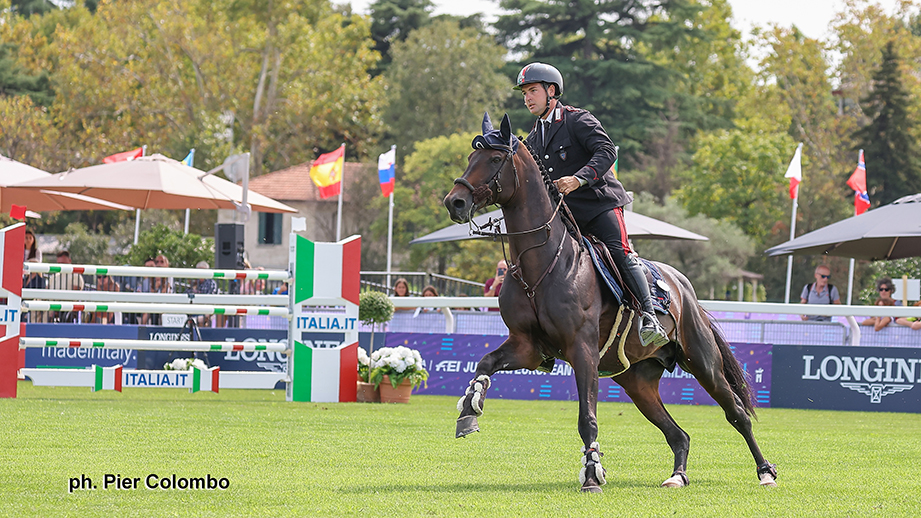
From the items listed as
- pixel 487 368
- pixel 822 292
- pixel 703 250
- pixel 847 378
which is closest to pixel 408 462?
pixel 487 368

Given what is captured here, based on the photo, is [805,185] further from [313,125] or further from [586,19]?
[313,125]

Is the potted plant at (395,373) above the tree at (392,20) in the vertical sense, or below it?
below

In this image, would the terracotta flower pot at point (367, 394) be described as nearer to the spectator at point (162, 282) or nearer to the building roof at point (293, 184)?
the spectator at point (162, 282)

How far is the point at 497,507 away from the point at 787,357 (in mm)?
9705

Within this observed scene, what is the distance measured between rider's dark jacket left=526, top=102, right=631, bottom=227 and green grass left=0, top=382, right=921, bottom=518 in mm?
1827

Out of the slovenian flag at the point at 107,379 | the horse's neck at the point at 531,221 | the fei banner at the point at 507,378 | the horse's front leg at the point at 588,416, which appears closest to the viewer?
the horse's front leg at the point at 588,416

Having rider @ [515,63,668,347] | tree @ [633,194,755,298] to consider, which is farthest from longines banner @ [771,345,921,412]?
tree @ [633,194,755,298]

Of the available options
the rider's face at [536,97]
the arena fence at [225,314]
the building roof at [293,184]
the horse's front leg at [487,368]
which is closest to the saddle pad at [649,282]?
the horse's front leg at [487,368]

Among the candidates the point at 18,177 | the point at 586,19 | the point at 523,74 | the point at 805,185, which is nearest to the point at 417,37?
the point at 586,19

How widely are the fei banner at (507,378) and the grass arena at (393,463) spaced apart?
91.3 inches

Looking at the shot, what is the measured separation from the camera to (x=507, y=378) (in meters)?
14.7

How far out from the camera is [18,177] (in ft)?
62.2

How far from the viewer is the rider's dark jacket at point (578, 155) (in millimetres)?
7090

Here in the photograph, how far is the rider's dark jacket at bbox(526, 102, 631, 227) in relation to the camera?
23.3 ft
